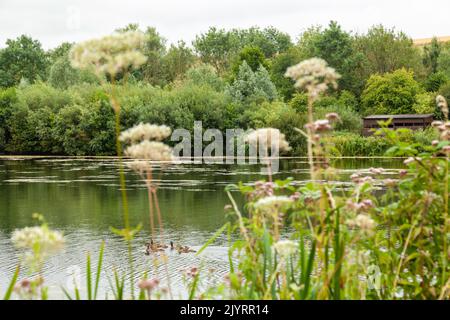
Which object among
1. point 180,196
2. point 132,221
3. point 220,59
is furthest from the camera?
point 220,59

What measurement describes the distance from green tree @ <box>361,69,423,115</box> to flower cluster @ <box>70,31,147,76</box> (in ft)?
136

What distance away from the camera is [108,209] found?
734 inches

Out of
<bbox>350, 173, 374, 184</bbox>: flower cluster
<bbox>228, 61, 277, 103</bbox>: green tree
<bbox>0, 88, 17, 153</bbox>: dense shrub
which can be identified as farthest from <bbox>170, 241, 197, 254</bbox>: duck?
<bbox>0, 88, 17, 153</bbox>: dense shrub

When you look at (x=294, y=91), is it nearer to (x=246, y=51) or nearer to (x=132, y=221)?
(x=246, y=51)

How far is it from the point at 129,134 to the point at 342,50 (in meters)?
49.3

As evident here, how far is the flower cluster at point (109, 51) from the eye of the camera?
3.01 metres

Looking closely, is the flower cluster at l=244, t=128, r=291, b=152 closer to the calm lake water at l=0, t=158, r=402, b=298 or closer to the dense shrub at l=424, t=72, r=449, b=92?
the calm lake water at l=0, t=158, r=402, b=298

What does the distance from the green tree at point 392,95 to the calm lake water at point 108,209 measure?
11.0 m

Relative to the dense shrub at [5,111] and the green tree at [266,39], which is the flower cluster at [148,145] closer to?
the dense shrub at [5,111]

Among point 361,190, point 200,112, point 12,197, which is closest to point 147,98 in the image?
point 200,112

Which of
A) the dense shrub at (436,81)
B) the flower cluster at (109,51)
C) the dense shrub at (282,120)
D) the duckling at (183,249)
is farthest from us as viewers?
the dense shrub at (436,81)

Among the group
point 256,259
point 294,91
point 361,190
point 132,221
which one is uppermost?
point 294,91

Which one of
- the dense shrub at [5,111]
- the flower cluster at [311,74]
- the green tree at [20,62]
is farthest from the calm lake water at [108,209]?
the green tree at [20,62]

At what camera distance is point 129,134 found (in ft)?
10.4
